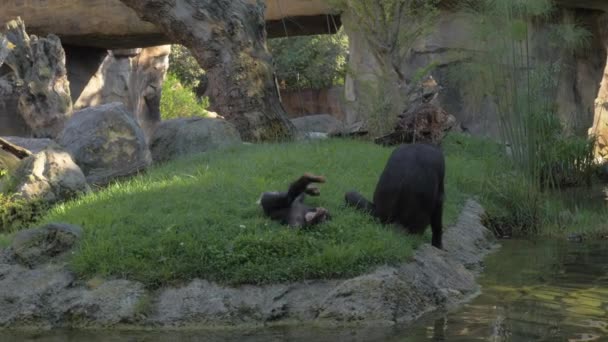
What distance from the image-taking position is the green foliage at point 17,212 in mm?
9406

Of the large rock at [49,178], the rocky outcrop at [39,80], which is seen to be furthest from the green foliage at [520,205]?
the rocky outcrop at [39,80]

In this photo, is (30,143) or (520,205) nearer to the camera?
(520,205)

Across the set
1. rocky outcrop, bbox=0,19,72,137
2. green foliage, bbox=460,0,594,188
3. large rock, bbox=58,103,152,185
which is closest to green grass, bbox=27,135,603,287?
green foliage, bbox=460,0,594,188

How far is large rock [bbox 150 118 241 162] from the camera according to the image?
13117 millimetres

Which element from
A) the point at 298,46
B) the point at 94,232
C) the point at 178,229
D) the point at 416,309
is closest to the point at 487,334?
the point at 416,309

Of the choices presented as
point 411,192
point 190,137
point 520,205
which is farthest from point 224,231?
point 190,137

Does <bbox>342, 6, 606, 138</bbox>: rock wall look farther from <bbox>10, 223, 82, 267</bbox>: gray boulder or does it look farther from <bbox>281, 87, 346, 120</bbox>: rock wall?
<bbox>281, 87, 346, 120</bbox>: rock wall

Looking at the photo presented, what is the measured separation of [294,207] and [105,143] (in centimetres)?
482

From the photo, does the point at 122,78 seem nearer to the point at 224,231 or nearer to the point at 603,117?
the point at 603,117

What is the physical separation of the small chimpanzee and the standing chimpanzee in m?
0.65

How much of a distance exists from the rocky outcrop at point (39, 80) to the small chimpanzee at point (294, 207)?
28.4 ft

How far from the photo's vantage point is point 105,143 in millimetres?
11789

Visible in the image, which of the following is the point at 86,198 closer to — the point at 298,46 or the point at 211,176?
the point at 211,176

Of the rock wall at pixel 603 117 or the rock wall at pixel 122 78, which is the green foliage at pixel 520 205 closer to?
the rock wall at pixel 603 117
